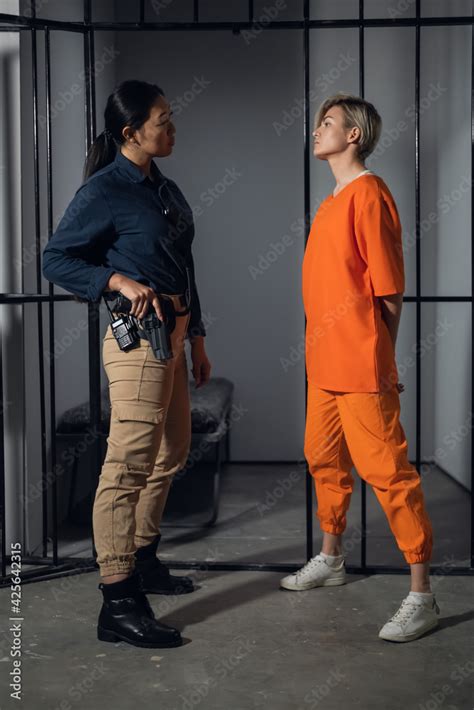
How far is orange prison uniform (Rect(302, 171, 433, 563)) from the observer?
7.89 feet

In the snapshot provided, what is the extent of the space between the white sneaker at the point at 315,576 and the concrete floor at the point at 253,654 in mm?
34

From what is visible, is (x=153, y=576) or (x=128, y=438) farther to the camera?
(x=153, y=576)

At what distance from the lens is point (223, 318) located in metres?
5.12

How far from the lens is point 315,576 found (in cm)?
284

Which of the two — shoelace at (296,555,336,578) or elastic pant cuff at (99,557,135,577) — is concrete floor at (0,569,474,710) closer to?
shoelace at (296,555,336,578)

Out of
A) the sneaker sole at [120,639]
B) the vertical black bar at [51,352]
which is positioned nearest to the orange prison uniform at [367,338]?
the sneaker sole at [120,639]

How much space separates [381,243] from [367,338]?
28cm

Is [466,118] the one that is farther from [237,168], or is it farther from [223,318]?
[223,318]

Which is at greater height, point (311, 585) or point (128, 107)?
point (128, 107)

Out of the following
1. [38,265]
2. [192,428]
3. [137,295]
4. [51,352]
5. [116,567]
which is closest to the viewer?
[137,295]

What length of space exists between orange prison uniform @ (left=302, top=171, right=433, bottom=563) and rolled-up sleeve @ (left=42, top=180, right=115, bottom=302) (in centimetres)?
66

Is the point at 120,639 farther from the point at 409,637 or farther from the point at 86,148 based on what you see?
the point at 86,148

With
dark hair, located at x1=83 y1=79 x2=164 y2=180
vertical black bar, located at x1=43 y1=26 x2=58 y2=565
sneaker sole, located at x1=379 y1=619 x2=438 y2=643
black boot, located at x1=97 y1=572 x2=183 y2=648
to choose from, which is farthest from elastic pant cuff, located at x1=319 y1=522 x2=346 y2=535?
dark hair, located at x1=83 y1=79 x2=164 y2=180

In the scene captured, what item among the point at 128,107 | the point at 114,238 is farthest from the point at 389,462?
the point at 128,107
